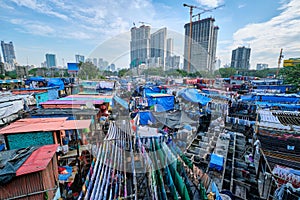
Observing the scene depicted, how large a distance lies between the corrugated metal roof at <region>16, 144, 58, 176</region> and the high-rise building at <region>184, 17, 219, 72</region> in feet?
14.9

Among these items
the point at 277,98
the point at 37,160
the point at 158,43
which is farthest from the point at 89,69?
the point at 277,98

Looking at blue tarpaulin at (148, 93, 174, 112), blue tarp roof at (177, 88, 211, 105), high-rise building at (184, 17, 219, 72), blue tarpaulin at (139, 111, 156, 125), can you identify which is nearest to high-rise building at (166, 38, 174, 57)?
high-rise building at (184, 17, 219, 72)

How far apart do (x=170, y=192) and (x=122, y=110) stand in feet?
16.6

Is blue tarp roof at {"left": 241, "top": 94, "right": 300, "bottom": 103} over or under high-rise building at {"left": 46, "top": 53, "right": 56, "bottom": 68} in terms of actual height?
under

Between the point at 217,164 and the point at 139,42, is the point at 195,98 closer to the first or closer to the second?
the point at 217,164

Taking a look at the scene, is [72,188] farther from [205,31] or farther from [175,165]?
[205,31]

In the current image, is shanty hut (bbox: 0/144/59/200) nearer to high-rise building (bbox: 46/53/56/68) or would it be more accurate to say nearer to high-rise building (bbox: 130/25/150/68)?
high-rise building (bbox: 130/25/150/68)

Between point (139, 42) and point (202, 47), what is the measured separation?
2.93 m

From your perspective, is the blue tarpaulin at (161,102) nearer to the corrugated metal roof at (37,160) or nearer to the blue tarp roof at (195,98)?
the blue tarp roof at (195,98)

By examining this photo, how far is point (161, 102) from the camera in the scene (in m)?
8.11

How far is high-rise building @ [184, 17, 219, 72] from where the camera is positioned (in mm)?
4930

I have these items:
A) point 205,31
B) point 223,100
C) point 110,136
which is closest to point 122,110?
point 110,136

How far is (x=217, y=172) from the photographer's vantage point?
402 centimetres

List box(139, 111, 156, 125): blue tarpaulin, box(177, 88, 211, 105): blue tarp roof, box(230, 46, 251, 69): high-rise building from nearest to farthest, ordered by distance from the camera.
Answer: box(139, 111, 156, 125): blue tarpaulin
box(177, 88, 211, 105): blue tarp roof
box(230, 46, 251, 69): high-rise building
